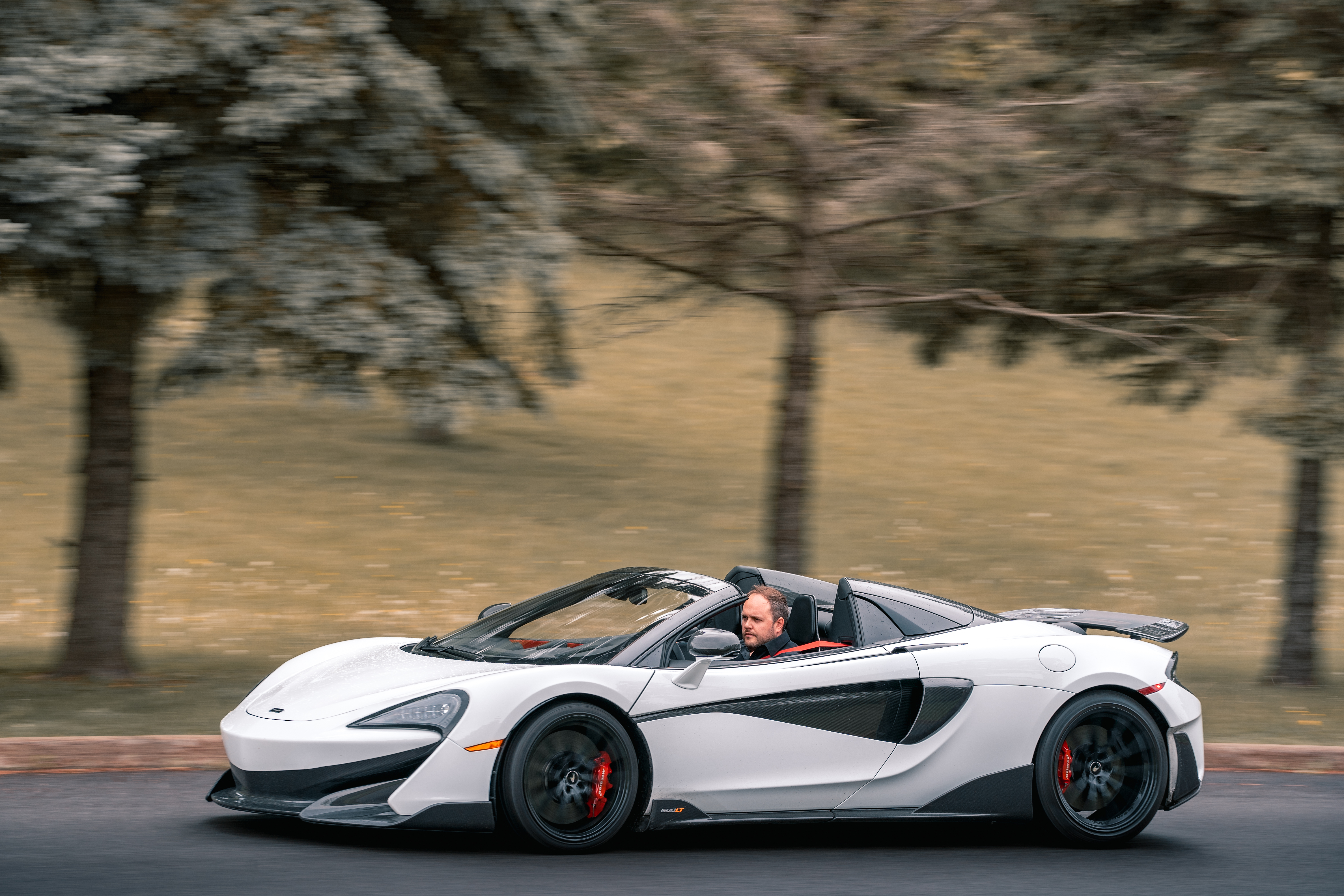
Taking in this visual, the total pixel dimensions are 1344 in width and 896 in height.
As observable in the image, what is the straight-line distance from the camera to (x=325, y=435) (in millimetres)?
22594

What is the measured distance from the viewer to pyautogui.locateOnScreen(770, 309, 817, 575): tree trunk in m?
10.9

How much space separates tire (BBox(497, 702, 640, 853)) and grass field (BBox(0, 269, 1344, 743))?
353 cm

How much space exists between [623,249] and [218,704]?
4484 millimetres

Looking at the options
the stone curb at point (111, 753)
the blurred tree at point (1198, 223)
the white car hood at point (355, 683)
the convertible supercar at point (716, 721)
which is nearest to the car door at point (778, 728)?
the convertible supercar at point (716, 721)

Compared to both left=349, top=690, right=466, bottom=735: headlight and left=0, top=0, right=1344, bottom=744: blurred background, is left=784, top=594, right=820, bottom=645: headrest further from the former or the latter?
left=0, top=0, right=1344, bottom=744: blurred background

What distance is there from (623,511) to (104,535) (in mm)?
9992

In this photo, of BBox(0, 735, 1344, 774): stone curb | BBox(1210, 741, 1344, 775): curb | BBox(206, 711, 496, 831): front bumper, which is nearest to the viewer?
BBox(206, 711, 496, 831): front bumper

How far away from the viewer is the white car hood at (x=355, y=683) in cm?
577

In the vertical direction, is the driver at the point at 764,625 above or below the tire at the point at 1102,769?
above

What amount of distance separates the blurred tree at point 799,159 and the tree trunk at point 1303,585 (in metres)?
2.24

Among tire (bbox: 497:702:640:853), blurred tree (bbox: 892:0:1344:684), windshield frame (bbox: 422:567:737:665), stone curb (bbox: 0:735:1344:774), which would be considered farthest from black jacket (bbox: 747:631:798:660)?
blurred tree (bbox: 892:0:1344:684)

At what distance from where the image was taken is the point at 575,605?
266 inches

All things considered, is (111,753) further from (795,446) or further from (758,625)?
(795,446)

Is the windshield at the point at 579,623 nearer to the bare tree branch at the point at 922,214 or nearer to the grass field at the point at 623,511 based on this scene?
the grass field at the point at 623,511
